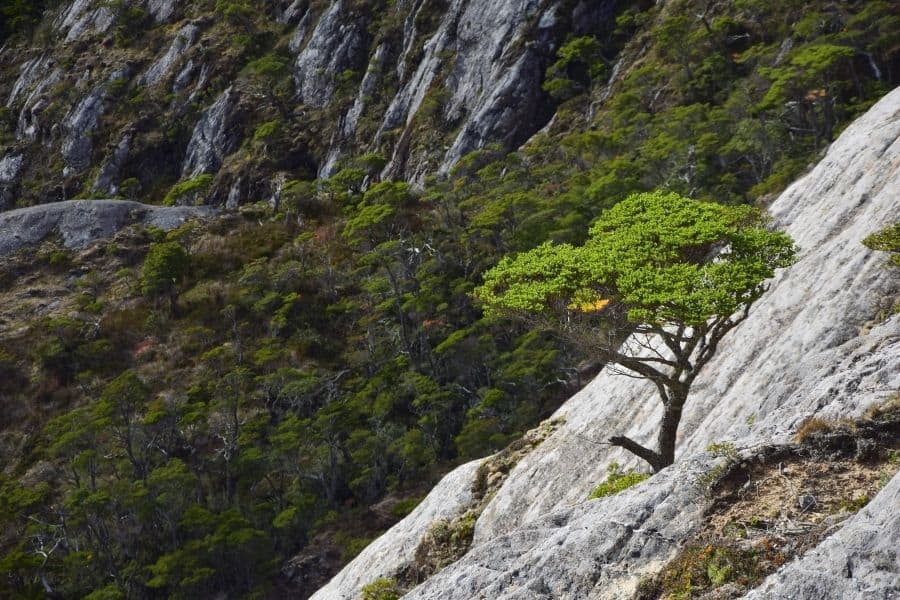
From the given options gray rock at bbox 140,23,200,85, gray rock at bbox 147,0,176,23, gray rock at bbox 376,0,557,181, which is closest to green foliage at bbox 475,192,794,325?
gray rock at bbox 376,0,557,181

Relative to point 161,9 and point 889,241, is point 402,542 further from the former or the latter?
point 161,9

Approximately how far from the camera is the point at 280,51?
97250mm

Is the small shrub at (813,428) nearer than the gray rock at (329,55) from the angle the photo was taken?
Yes

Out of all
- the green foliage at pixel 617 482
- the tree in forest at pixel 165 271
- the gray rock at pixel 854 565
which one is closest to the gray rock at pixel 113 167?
the tree in forest at pixel 165 271

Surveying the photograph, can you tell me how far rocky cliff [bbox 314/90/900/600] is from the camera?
8242 millimetres

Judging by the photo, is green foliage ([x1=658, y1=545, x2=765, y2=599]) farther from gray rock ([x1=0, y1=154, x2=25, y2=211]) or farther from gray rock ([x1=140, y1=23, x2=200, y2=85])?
gray rock ([x1=0, y1=154, x2=25, y2=211])

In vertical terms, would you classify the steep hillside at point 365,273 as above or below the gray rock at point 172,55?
below

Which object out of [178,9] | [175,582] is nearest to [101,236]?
[175,582]

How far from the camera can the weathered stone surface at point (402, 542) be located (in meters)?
19.2

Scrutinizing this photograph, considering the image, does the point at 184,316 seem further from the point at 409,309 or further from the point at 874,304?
the point at 874,304

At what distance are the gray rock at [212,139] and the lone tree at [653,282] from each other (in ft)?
270

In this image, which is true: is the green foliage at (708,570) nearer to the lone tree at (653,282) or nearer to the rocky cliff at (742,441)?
the rocky cliff at (742,441)

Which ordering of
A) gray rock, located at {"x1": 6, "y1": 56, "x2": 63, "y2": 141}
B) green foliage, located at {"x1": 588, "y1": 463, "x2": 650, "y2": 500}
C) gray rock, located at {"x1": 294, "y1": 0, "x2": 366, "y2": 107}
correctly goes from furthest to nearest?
gray rock, located at {"x1": 6, "y1": 56, "x2": 63, "y2": 141} → gray rock, located at {"x1": 294, "y1": 0, "x2": 366, "y2": 107} → green foliage, located at {"x1": 588, "y1": 463, "x2": 650, "y2": 500}

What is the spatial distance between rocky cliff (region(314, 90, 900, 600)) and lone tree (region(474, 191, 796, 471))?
59.7 inches
